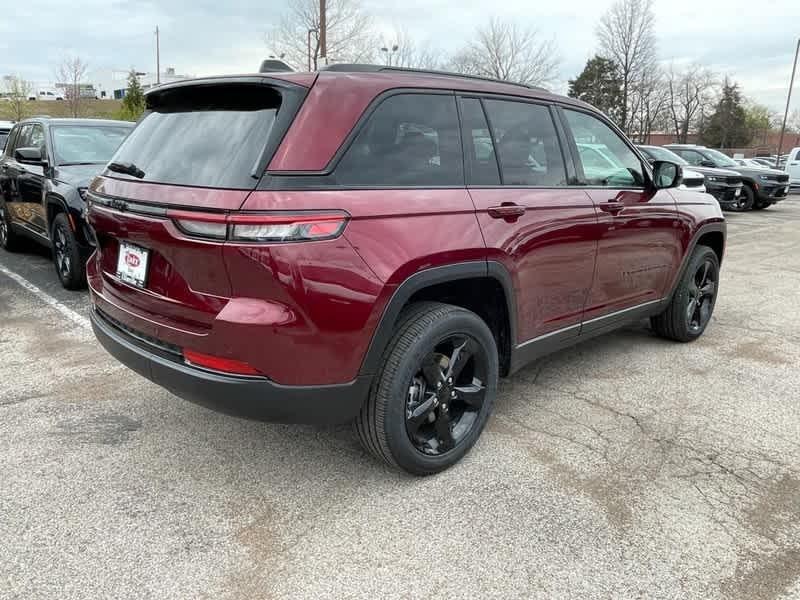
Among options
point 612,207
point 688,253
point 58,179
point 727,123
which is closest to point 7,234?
point 58,179

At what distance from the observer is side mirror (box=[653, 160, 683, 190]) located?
4.10 metres

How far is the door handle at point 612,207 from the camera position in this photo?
11.9 ft

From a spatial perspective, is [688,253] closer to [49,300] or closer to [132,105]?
[49,300]

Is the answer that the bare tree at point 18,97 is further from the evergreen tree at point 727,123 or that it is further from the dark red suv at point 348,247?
the evergreen tree at point 727,123

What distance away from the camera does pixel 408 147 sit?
269 cm

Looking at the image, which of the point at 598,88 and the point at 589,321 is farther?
the point at 598,88

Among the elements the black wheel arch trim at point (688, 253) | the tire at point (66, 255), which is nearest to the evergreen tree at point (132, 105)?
the tire at point (66, 255)

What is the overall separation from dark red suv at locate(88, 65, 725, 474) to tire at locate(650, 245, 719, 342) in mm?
1536

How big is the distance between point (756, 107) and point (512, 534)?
87.8 metres

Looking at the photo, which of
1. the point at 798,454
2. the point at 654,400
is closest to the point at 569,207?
the point at 654,400

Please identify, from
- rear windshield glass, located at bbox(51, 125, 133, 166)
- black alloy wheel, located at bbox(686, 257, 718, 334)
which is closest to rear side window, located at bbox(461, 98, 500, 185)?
black alloy wheel, located at bbox(686, 257, 718, 334)

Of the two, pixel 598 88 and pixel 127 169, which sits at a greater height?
pixel 598 88

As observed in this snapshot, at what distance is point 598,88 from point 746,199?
34.3 metres

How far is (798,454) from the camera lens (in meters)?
3.17
